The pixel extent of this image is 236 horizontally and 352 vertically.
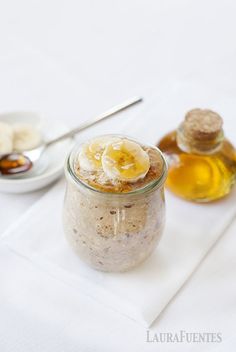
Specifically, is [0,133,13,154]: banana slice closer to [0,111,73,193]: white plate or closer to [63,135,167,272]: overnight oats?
[0,111,73,193]: white plate

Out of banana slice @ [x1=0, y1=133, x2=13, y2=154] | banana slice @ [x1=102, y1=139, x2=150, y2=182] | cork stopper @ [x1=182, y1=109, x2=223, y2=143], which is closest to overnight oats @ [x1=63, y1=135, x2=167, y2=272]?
banana slice @ [x1=102, y1=139, x2=150, y2=182]

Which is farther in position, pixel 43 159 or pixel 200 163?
pixel 43 159

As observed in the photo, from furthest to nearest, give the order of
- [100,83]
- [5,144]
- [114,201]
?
[100,83] < [5,144] < [114,201]

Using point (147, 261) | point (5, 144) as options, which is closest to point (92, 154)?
point (147, 261)

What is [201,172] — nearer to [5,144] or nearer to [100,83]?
[5,144]

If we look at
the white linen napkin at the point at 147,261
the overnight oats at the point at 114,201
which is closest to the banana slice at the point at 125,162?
the overnight oats at the point at 114,201
